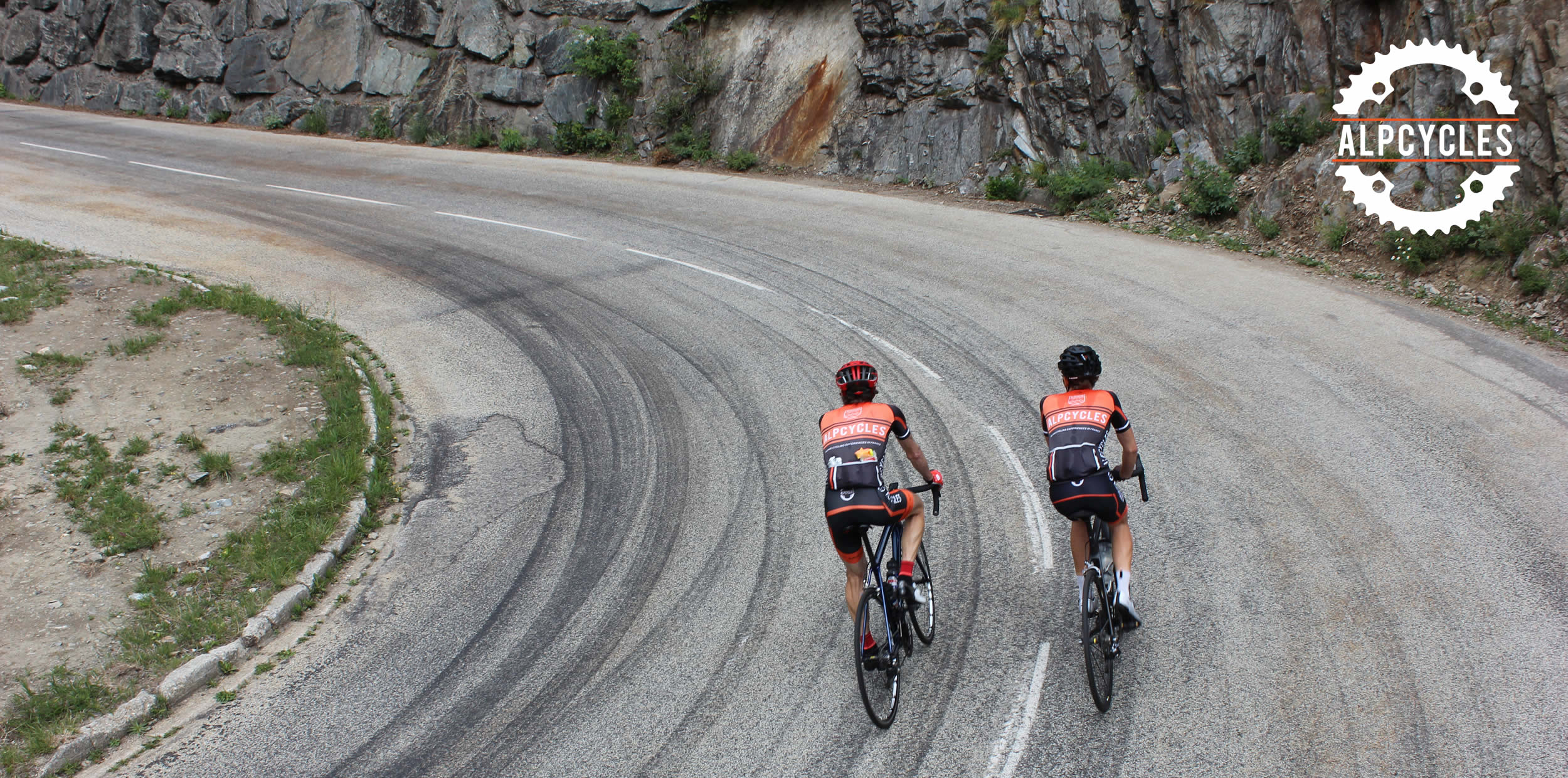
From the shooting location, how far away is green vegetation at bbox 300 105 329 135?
28.0 meters

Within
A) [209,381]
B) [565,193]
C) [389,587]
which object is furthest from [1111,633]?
[565,193]

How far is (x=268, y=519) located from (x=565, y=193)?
12.9 m

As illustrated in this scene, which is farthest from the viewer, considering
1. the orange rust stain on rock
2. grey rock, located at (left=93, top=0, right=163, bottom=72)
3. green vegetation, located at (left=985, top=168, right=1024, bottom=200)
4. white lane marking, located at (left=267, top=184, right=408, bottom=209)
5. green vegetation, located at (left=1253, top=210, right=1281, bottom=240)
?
grey rock, located at (left=93, top=0, right=163, bottom=72)

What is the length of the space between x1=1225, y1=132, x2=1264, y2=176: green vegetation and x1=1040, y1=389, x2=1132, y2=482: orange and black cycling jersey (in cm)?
1223

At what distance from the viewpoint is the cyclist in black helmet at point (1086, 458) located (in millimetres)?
6066

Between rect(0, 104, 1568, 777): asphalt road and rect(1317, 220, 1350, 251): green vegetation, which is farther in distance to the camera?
rect(1317, 220, 1350, 251): green vegetation

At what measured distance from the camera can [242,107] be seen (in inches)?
1180

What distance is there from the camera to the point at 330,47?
2900cm

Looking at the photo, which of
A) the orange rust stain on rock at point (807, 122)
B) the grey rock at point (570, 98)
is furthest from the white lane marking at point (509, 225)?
the grey rock at point (570, 98)

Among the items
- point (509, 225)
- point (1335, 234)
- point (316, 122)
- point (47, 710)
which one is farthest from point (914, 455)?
point (316, 122)

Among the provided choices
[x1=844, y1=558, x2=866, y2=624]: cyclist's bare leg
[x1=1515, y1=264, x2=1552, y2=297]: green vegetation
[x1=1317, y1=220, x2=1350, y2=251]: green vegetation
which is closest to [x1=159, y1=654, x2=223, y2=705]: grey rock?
[x1=844, y1=558, x2=866, y2=624]: cyclist's bare leg

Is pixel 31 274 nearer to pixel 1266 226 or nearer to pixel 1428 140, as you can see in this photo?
pixel 1266 226

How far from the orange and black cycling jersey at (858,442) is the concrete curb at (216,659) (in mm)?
4391

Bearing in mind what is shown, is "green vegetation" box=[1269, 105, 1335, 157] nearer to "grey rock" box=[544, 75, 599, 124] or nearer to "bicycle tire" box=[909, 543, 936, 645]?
"bicycle tire" box=[909, 543, 936, 645]
